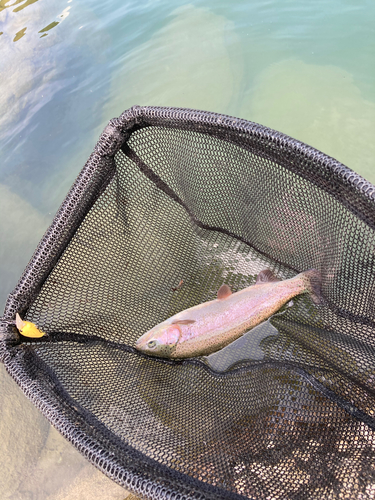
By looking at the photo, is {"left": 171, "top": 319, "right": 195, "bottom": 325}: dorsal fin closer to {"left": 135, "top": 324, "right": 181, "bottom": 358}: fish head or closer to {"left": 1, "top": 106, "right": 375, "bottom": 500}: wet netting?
{"left": 135, "top": 324, "right": 181, "bottom": 358}: fish head

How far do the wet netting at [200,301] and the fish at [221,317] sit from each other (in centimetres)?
15

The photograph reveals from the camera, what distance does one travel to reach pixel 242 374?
2.74 m

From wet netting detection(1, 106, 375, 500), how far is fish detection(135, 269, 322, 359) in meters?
0.15

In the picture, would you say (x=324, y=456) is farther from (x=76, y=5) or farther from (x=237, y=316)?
(x=76, y=5)

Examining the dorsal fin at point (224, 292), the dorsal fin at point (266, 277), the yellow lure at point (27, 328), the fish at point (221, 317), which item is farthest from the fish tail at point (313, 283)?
the yellow lure at point (27, 328)

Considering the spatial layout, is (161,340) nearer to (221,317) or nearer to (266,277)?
(221,317)

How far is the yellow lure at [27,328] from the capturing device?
215 cm

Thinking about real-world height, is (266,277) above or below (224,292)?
below

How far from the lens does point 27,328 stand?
2.19 meters

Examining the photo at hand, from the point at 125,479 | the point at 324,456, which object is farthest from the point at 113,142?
the point at 324,456

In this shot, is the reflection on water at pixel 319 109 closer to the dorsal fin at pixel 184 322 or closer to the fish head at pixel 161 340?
the dorsal fin at pixel 184 322

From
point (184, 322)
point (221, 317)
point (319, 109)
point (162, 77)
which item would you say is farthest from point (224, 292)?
point (162, 77)

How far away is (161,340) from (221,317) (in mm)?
493

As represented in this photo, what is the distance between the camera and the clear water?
15.3ft
